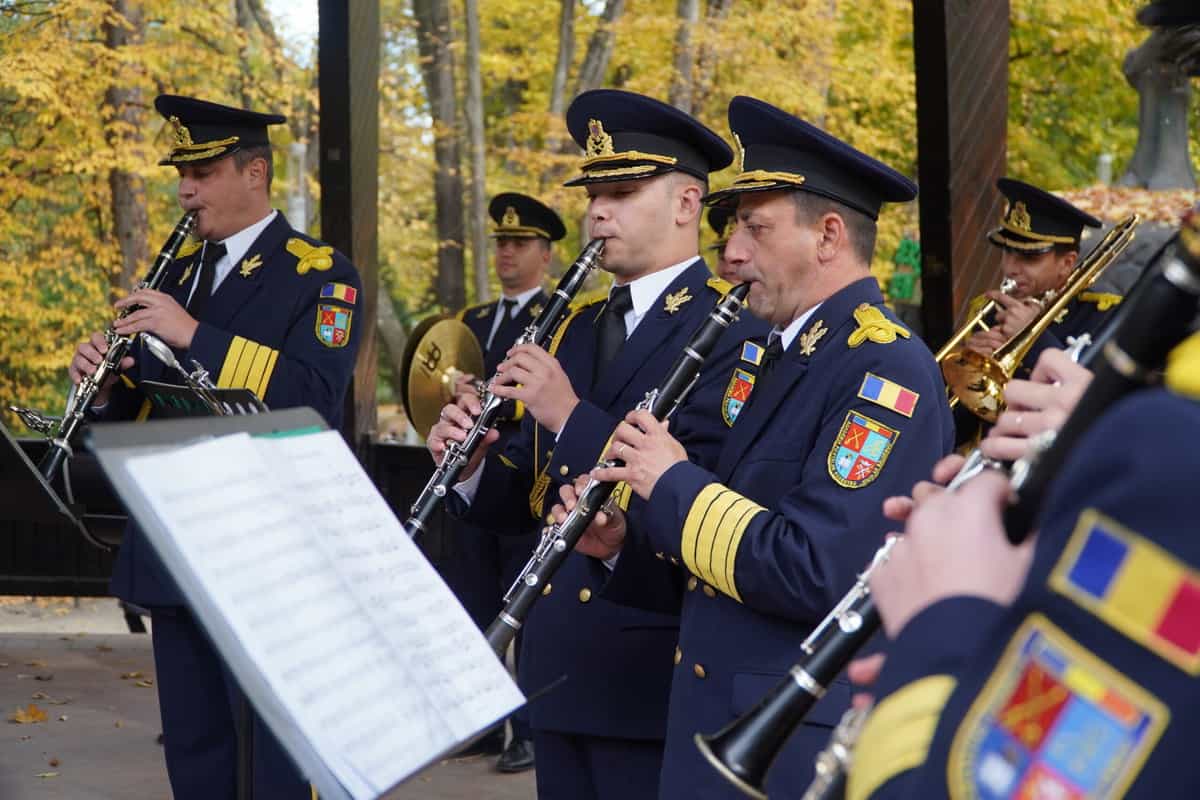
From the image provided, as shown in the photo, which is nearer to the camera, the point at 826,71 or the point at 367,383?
the point at 367,383

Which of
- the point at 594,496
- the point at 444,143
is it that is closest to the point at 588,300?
the point at 594,496

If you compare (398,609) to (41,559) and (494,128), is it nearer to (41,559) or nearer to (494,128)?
(41,559)

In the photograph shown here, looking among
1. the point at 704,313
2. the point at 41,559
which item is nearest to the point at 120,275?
the point at 41,559

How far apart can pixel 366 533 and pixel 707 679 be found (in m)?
1.04

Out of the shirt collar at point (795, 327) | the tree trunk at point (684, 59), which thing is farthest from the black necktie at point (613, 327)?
the tree trunk at point (684, 59)

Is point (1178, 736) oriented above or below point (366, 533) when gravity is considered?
above

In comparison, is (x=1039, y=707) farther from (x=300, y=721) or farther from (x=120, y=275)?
(x=120, y=275)

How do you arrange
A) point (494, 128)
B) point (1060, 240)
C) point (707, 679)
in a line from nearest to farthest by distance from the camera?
point (707, 679) < point (1060, 240) < point (494, 128)

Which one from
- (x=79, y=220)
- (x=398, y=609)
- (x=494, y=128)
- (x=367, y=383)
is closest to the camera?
(x=398, y=609)

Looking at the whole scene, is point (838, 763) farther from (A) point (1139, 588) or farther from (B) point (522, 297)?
(B) point (522, 297)

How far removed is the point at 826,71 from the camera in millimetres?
17000

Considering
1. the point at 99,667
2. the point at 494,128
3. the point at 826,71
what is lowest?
the point at 99,667

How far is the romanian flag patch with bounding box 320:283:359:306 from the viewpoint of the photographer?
443 cm

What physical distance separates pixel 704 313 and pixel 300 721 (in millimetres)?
→ 2110
